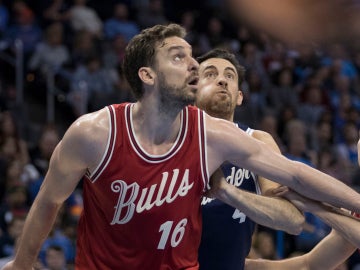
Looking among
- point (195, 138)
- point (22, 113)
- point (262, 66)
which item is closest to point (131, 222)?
point (195, 138)

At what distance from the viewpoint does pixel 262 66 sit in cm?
1555

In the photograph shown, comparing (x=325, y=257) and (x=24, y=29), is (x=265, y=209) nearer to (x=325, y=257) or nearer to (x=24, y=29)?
(x=325, y=257)

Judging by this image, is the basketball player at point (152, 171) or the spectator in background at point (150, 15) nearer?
the basketball player at point (152, 171)

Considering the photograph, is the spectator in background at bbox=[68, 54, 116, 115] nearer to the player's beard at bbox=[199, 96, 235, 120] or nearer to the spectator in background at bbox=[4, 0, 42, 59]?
the spectator in background at bbox=[4, 0, 42, 59]

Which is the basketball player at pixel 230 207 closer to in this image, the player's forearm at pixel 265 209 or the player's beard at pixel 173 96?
the player's forearm at pixel 265 209

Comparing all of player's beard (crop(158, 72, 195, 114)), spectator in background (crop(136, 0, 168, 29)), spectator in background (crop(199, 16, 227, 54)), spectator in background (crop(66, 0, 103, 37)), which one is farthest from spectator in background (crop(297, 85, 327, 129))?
player's beard (crop(158, 72, 195, 114))

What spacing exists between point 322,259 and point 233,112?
116 centimetres

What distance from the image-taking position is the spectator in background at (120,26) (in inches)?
563

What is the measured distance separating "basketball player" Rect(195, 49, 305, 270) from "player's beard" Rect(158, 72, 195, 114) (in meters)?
0.46

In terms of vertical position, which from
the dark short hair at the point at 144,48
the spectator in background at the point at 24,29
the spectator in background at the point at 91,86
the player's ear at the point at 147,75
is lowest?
the player's ear at the point at 147,75

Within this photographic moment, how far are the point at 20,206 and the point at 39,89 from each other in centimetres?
319

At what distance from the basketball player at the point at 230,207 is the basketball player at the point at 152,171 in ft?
0.52

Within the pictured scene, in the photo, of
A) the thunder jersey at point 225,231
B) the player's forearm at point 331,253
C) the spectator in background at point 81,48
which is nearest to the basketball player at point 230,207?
the thunder jersey at point 225,231

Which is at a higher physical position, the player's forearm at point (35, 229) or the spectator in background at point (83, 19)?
the spectator in background at point (83, 19)
